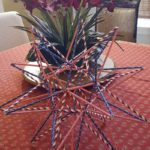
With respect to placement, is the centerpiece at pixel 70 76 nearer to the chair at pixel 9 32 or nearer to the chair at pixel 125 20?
the chair at pixel 9 32

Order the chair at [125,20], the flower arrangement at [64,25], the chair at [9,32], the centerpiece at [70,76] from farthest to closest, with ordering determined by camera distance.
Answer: the chair at [125,20] < the chair at [9,32] < the flower arrangement at [64,25] < the centerpiece at [70,76]

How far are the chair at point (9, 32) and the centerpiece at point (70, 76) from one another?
75cm

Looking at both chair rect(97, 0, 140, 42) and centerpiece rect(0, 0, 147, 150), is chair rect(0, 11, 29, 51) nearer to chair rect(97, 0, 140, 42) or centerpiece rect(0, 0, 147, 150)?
chair rect(97, 0, 140, 42)

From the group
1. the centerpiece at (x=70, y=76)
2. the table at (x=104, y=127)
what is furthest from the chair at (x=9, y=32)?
the centerpiece at (x=70, y=76)

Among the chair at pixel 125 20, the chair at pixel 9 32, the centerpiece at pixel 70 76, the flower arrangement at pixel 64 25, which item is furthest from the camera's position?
the chair at pixel 125 20

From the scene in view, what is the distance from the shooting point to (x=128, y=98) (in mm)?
922

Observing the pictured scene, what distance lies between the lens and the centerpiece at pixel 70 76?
620 millimetres

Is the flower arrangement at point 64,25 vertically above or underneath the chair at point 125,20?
above

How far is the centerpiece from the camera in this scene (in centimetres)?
62

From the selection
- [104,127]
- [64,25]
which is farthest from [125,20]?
[104,127]

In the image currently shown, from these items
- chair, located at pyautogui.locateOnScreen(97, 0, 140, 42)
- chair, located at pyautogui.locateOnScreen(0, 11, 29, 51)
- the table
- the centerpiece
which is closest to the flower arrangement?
the centerpiece

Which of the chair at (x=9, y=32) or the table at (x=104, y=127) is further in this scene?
the chair at (x=9, y=32)

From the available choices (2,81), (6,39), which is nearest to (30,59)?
(2,81)

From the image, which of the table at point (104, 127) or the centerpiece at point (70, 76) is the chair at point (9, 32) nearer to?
the table at point (104, 127)
